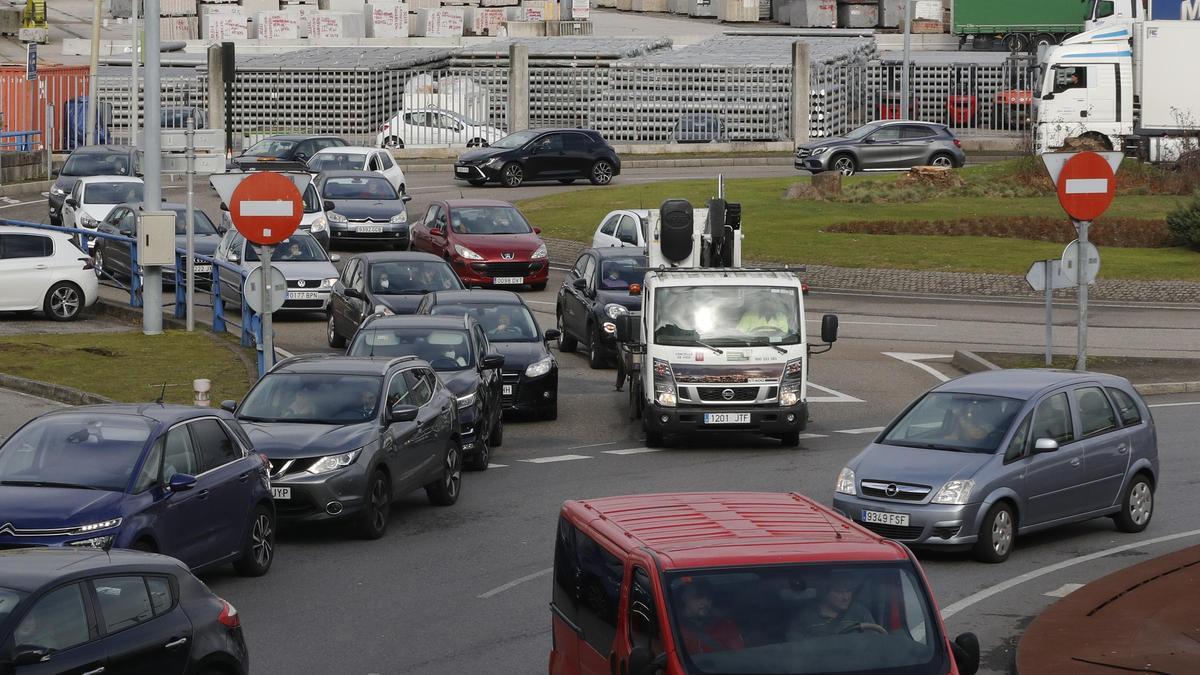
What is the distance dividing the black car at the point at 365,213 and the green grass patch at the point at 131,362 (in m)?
9.29

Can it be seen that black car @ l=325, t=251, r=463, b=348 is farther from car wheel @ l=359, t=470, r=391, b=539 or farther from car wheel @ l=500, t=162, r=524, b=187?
car wheel @ l=500, t=162, r=524, b=187

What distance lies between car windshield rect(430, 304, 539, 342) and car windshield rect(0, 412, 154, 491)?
10.5 m

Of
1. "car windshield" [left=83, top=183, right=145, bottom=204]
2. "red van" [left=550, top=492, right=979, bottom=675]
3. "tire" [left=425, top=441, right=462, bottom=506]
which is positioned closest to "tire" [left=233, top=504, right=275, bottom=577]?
"tire" [left=425, top=441, right=462, bottom=506]

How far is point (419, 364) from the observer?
18.5 m

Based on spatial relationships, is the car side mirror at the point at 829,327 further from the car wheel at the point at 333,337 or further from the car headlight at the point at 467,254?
the car headlight at the point at 467,254

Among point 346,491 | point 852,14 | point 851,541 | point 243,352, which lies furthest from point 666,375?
point 852,14

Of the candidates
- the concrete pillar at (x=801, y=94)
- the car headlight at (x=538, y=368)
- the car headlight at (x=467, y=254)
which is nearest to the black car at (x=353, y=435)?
the car headlight at (x=538, y=368)

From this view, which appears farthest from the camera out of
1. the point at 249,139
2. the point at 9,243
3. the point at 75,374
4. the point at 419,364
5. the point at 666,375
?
the point at 249,139

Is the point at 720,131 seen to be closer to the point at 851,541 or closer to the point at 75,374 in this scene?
the point at 75,374

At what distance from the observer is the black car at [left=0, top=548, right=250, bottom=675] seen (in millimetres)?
8766

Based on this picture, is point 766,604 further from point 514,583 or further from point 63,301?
point 63,301

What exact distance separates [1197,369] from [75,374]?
15.7 metres

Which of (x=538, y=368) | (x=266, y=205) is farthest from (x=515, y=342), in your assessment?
(x=266, y=205)

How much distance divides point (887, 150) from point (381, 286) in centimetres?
2721
